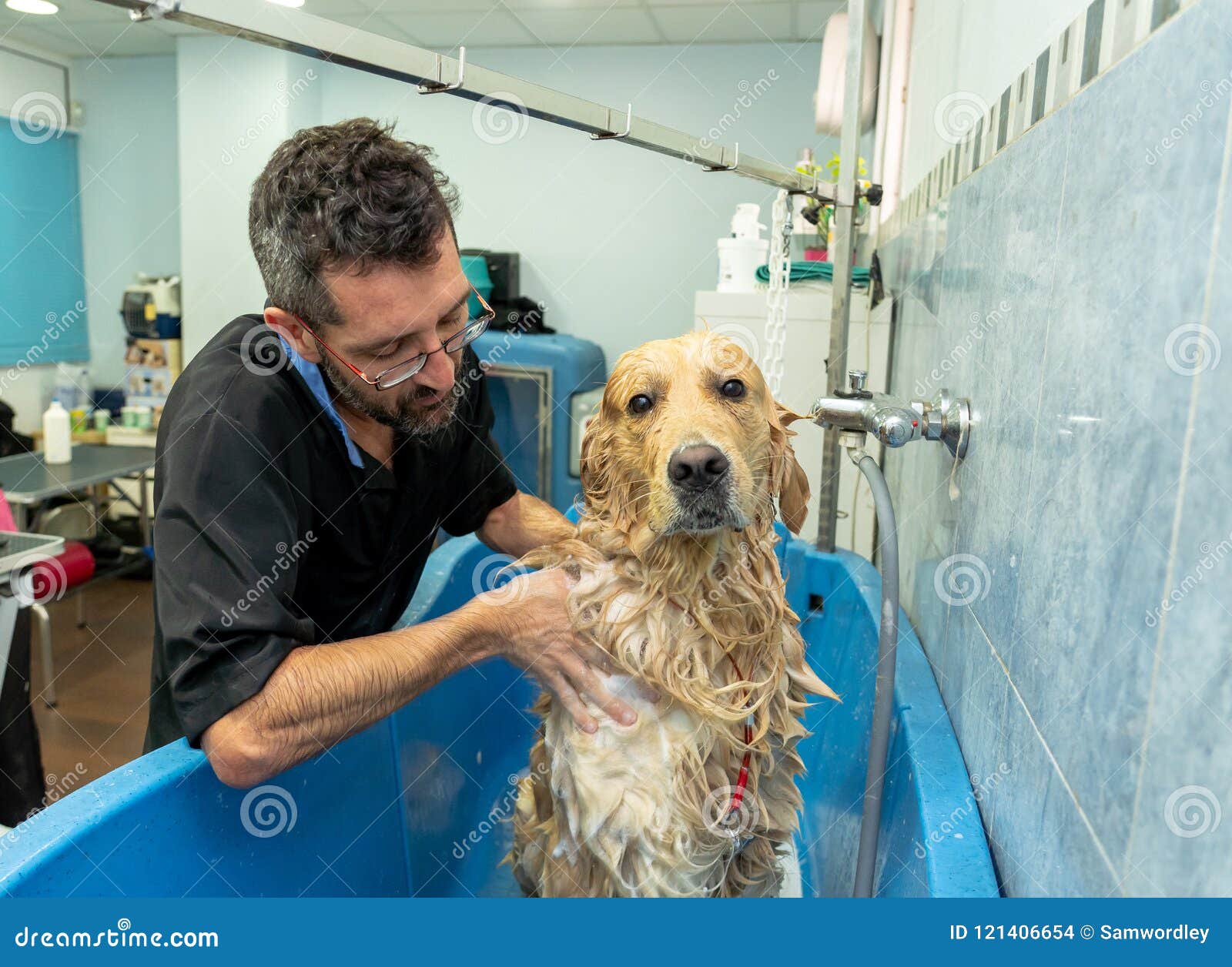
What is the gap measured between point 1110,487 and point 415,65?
0.83m

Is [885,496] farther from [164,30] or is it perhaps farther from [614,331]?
[164,30]

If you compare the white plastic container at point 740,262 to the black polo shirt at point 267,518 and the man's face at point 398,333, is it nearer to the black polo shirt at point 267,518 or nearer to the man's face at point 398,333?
the black polo shirt at point 267,518

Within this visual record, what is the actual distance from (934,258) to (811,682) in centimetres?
86

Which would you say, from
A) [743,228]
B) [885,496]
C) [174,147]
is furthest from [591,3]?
[885,496]

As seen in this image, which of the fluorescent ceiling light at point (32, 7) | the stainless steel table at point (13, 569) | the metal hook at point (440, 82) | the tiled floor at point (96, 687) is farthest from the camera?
the fluorescent ceiling light at point (32, 7)

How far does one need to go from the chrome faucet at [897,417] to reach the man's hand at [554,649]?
48 cm
